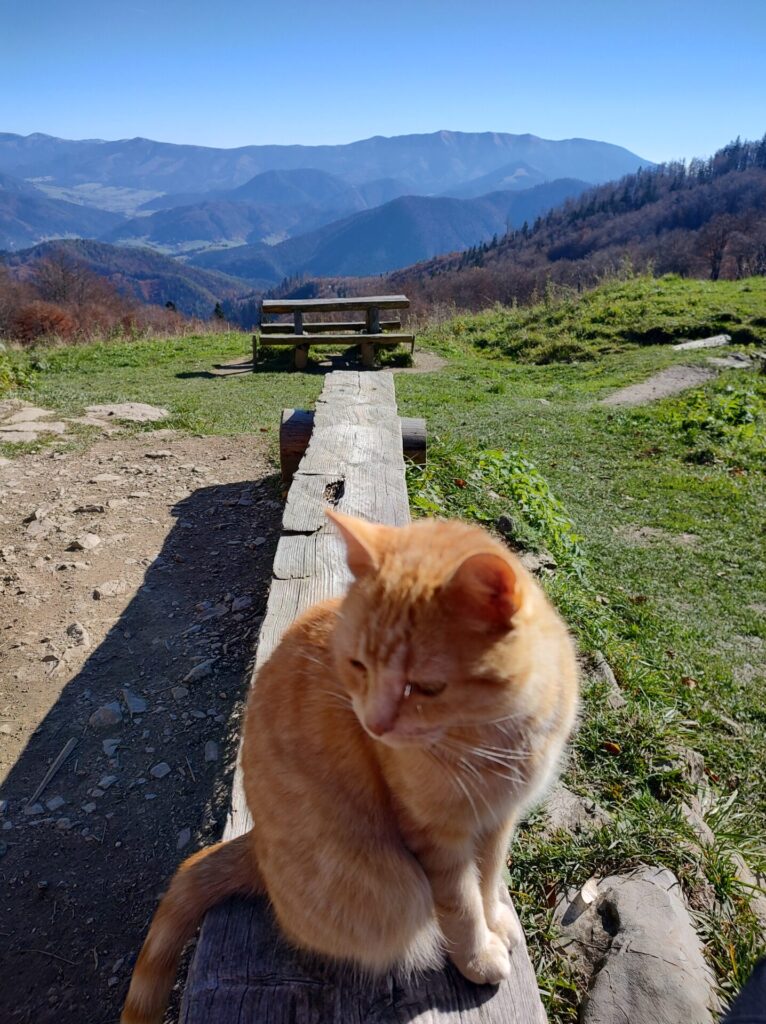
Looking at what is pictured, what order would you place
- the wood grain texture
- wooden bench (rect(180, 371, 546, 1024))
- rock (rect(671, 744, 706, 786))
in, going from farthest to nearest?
1. the wood grain texture
2. rock (rect(671, 744, 706, 786))
3. wooden bench (rect(180, 371, 546, 1024))

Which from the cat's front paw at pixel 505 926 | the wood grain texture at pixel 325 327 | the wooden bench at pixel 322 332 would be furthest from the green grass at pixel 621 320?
the cat's front paw at pixel 505 926

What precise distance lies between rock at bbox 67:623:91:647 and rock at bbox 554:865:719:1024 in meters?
3.07

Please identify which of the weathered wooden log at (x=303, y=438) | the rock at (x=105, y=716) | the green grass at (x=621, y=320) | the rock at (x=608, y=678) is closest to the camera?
the rock at (x=608, y=678)

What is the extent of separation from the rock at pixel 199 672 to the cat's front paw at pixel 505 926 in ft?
7.62

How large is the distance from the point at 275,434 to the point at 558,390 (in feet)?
16.3

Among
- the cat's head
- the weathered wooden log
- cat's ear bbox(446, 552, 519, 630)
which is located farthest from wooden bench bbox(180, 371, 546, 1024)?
the weathered wooden log

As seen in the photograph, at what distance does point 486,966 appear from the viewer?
1.59 metres

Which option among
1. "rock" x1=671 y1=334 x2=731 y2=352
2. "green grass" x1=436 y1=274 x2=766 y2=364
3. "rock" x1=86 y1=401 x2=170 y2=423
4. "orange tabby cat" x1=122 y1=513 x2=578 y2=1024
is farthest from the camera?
"green grass" x1=436 y1=274 x2=766 y2=364

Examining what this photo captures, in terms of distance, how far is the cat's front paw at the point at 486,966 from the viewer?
1581 millimetres

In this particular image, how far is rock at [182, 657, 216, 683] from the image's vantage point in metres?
3.66

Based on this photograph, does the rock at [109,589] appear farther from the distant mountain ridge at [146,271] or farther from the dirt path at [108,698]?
the distant mountain ridge at [146,271]

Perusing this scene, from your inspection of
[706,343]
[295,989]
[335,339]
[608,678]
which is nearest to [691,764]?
[608,678]

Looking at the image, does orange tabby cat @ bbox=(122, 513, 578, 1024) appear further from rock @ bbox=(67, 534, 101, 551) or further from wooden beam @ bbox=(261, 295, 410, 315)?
wooden beam @ bbox=(261, 295, 410, 315)

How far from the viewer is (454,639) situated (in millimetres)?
1343
